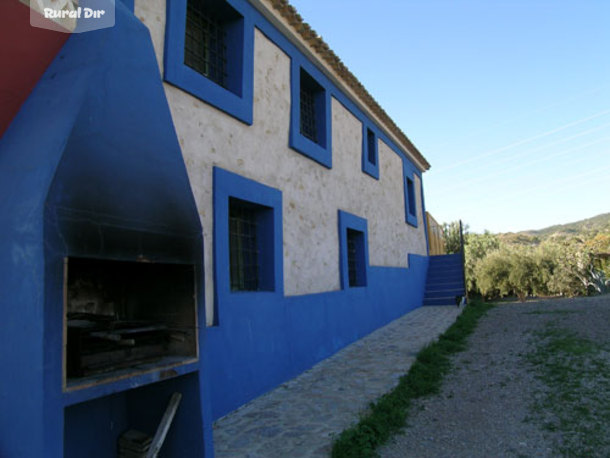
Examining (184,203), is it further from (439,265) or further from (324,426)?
(439,265)

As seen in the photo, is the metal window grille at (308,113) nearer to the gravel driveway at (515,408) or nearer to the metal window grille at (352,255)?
the metal window grille at (352,255)

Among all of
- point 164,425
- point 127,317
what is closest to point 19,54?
point 127,317

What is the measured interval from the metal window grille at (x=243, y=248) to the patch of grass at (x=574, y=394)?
339cm

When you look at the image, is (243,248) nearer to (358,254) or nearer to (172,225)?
(172,225)

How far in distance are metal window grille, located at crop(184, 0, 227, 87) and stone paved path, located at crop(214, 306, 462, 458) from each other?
3.92m

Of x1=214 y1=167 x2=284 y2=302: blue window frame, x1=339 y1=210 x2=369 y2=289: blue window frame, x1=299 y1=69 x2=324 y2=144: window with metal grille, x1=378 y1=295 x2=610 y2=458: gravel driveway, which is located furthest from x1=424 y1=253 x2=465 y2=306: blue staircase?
x1=214 y1=167 x2=284 y2=302: blue window frame

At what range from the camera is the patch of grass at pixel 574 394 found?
10.1 feet

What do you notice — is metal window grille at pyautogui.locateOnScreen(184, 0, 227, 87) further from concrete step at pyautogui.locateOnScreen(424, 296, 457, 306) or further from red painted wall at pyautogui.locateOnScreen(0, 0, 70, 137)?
concrete step at pyautogui.locateOnScreen(424, 296, 457, 306)

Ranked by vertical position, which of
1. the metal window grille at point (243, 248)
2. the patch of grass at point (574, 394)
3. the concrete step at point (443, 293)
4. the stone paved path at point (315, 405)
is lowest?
the stone paved path at point (315, 405)

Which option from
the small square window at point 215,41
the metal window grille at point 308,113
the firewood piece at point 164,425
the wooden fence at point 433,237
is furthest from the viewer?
the wooden fence at point 433,237

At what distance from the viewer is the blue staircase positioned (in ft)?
43.5

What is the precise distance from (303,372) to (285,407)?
4.73 feet

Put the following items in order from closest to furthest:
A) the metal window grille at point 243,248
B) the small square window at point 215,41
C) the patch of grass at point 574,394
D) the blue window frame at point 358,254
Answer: the patch of grass at point 574,394, the small square window at point 215,41, the metal window grille at point 243,248, the blue window frame at point 358,254

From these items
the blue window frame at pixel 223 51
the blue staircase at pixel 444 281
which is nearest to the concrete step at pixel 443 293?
the blue staircase at pixel 444 281
